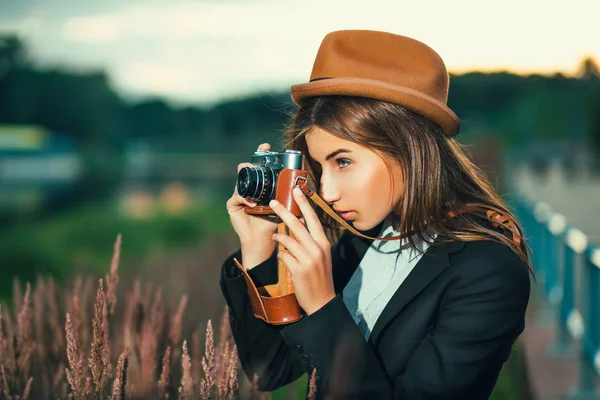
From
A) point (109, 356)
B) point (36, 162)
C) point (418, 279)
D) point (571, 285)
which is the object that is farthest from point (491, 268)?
point (36, 162)

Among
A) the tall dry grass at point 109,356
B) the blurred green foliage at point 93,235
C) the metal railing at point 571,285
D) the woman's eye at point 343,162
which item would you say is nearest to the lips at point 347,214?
Result: the woman's eye at point 343,162

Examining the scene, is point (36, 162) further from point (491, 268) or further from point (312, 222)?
point (491, 268)

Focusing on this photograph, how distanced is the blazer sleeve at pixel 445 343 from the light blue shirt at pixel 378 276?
0.59 ft

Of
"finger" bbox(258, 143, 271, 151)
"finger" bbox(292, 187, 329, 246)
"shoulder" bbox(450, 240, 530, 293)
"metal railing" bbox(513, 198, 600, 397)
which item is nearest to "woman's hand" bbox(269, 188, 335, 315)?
"finger" bbox(292, 187, 329, 246)

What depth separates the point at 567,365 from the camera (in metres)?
5.72

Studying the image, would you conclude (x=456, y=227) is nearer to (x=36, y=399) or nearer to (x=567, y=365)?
(x=36, y=399)

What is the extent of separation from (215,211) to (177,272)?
30524mm

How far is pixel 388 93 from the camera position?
210 centimetres

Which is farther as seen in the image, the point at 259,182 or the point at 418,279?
the point at 259,182

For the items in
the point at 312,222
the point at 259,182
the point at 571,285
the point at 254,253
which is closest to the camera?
the point at 312,222

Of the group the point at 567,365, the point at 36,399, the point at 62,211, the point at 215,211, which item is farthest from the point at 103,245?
the point at 36,399

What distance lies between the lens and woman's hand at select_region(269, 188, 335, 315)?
1979mm

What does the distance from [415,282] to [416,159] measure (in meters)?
0.35

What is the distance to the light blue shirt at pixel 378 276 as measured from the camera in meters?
2.18
